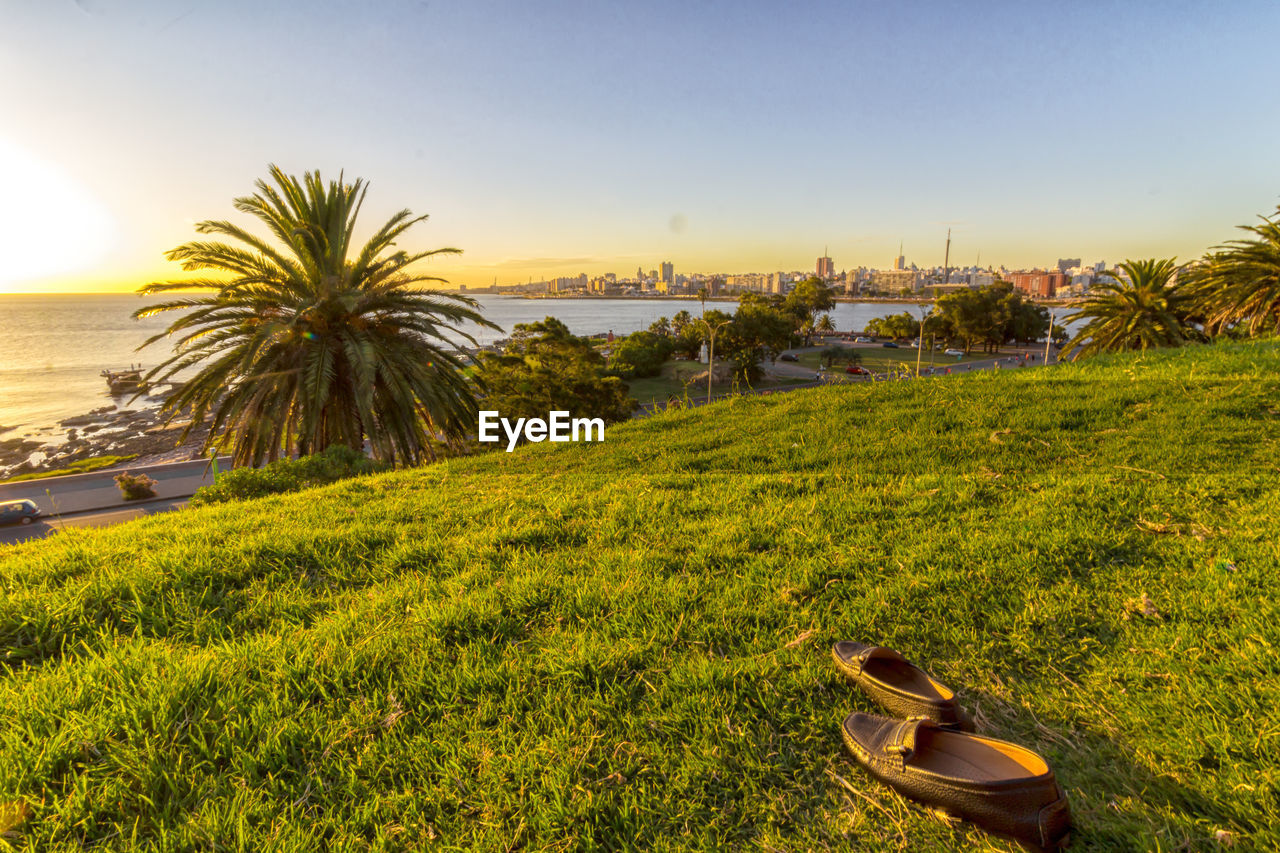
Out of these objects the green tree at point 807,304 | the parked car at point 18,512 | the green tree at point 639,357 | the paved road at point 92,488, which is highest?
the green tree at point 807,304

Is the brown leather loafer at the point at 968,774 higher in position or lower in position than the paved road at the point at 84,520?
higher

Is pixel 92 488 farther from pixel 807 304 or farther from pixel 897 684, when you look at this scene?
pixel 807 304

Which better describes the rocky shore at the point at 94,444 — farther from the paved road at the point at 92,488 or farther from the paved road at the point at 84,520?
the paved road at the point at 84,520

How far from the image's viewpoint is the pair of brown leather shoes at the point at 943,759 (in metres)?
1.59

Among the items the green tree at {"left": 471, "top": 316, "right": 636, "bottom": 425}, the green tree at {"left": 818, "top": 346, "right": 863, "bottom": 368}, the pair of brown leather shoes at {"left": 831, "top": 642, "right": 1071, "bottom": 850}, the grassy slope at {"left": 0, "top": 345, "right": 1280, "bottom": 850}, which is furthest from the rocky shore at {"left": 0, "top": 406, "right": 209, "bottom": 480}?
the green tree at {"left": 818, "top": 346, "right": 863, "bottom": 368}

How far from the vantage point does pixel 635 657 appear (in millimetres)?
2398

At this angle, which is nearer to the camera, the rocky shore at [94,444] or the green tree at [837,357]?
the rocky shore at [94,444]

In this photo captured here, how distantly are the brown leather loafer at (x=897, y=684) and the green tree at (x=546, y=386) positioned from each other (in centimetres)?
1590

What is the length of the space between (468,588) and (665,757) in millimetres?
1575

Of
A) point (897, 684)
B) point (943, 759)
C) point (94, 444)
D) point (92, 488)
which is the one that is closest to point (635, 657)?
point (897, 684)

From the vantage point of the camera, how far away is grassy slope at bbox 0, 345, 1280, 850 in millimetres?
1693

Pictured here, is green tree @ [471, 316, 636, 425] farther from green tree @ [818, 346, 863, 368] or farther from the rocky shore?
green tree @ [818, 346, 863, 368]

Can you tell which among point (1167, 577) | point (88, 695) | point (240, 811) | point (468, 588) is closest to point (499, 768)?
point (240, 811)

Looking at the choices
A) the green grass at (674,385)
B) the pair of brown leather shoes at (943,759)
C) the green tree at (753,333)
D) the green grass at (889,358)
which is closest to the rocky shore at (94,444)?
the green grass at (674,385)
